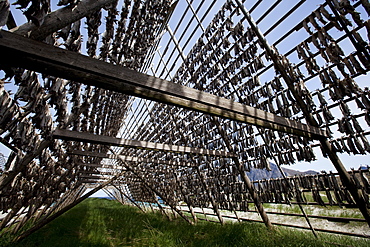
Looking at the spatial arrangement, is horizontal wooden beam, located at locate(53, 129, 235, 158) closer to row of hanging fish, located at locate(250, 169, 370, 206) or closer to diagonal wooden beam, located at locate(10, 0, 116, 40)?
row of hanging fish, located at locate(250, 169, 370, 206)

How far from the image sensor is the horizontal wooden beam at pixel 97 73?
3.02ft

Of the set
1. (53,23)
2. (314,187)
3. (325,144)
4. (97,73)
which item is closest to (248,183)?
(314,187)

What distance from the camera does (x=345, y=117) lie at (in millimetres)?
2281

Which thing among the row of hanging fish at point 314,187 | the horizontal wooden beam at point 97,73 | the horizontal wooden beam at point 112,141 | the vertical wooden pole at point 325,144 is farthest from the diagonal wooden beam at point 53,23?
the row of hanging fish at point 314,187

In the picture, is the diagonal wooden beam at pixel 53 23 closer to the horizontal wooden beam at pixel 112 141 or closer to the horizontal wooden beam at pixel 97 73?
the horizontal wooden beam at pixel 97 73

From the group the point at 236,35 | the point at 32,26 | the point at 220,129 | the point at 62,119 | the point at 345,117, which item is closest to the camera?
the point at 32,26

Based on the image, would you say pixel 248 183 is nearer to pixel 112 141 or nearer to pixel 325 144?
pixel 325 144

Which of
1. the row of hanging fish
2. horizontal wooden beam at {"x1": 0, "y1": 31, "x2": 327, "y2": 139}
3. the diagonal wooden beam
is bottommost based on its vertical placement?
the row of hanging fish

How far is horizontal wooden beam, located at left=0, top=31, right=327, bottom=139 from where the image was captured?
0.92m

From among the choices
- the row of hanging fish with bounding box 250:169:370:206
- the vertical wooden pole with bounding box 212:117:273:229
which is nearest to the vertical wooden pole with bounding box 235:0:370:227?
the row of hanging fish with bounding box 250:169:370:206

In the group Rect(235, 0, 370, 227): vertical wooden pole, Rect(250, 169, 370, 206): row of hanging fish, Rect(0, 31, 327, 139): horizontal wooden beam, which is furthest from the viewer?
Rect(250, 169, 370, 206): row of hanging fish

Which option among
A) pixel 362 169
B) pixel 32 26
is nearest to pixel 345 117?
pixel 362 169

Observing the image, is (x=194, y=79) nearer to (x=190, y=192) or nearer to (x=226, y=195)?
(x=226, y=195)

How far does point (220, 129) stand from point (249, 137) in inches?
25.0
